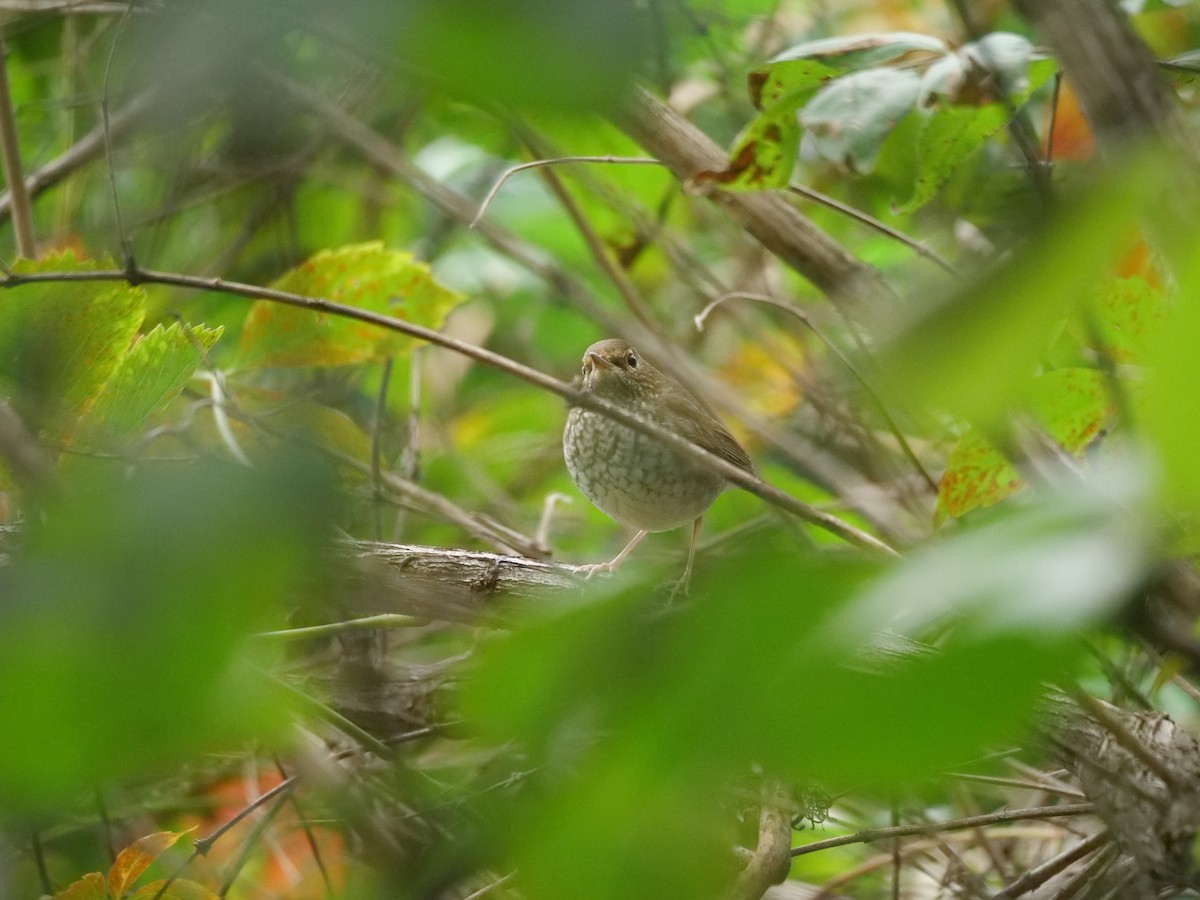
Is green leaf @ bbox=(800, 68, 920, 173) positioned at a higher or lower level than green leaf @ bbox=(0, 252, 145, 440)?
lower

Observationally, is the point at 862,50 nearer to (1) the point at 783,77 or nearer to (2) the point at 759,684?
(1) the point at 783,77

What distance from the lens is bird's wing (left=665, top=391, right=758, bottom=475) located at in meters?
2.92

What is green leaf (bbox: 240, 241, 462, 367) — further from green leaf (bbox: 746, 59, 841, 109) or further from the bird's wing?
the bird's wing

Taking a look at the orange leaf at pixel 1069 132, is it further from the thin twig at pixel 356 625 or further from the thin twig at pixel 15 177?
the thin twig at pixel 15 177

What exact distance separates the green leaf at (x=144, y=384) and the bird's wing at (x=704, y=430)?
1959 millimetres

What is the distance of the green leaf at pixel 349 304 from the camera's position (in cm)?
197

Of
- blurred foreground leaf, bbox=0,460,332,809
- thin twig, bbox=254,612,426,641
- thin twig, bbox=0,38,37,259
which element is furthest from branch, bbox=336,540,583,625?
thin twig, bbox=0,38,37,259

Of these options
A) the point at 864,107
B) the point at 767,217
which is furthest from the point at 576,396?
the point at 767,217

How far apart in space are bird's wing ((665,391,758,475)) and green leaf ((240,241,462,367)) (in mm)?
970

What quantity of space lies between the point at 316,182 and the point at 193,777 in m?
1.86

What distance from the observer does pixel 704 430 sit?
9.76 ft

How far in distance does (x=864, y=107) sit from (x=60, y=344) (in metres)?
0.94

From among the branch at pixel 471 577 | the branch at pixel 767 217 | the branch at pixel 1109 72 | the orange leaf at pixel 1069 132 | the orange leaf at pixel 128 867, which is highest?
the branch at pixel 1109 72

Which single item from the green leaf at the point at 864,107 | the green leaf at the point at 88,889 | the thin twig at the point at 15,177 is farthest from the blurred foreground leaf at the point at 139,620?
the thin twig at the point at 15,177
